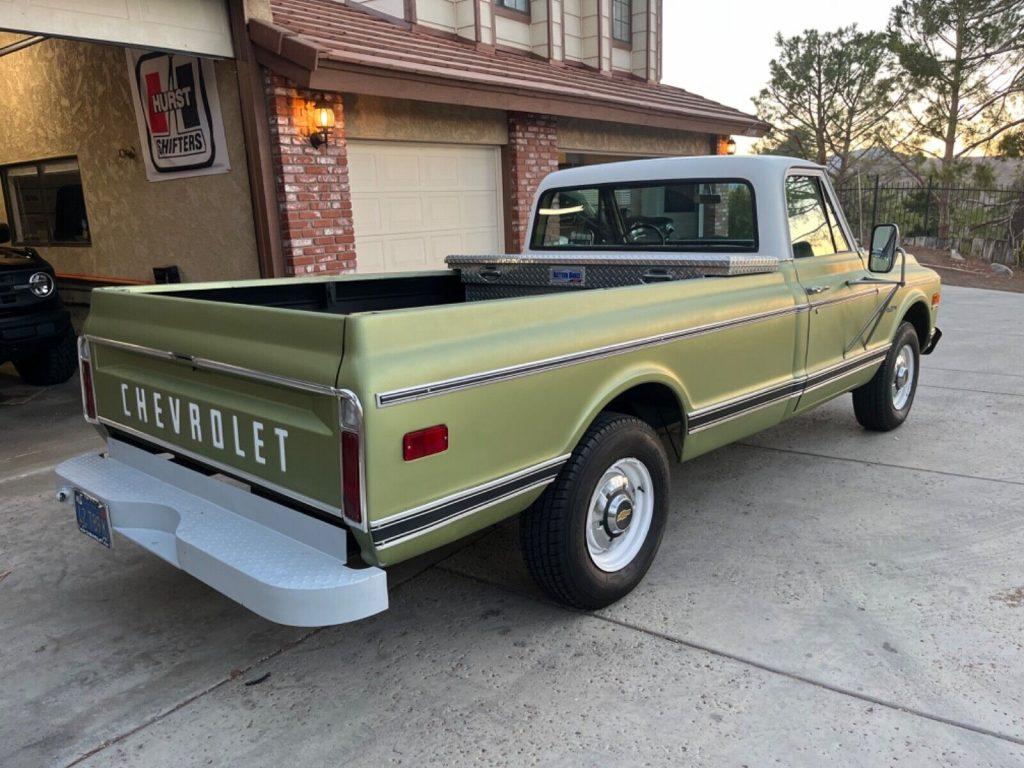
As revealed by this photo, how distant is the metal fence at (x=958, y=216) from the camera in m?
17.8

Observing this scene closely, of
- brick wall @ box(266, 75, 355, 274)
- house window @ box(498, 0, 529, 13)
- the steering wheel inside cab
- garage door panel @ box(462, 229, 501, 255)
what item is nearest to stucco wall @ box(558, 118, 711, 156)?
garage door panel @ box(462, 229, 501, 255)

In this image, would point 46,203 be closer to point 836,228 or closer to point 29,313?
point 29,313

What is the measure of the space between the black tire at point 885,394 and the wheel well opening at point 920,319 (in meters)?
0.09

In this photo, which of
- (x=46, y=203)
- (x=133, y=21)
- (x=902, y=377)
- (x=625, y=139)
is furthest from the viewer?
(x=625, y=139)

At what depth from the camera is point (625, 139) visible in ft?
39.9

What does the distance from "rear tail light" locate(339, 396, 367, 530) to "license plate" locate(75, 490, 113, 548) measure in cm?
115

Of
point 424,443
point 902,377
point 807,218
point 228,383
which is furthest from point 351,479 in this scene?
point 902,377

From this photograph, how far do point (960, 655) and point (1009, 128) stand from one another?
58.9ft

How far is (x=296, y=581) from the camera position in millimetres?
2400

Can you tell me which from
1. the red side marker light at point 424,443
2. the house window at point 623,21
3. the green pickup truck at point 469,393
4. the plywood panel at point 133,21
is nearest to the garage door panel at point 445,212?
the plywood panel at point 133,21

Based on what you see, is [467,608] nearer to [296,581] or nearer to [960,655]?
[296,581]

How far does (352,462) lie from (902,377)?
467cm

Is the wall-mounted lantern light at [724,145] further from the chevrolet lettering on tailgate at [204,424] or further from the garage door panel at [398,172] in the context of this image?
the chevrolet lettering on tailgate at [204,424]

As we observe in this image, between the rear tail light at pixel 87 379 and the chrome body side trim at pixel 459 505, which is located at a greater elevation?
the rear tail light at pixel 87 379
